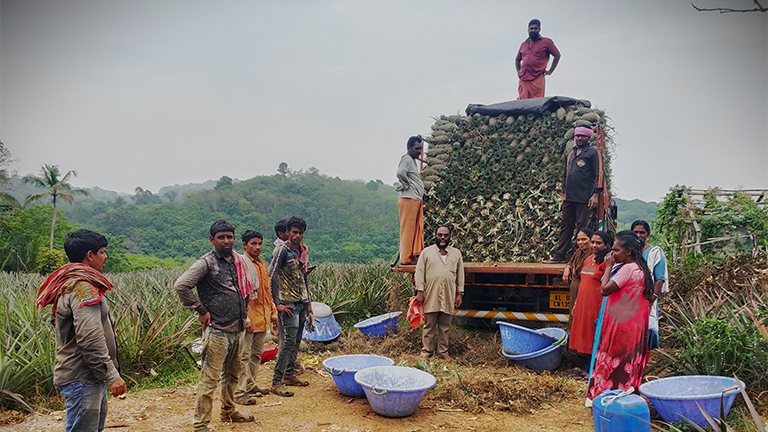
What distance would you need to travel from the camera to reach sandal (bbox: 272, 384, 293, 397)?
4863 millimetres

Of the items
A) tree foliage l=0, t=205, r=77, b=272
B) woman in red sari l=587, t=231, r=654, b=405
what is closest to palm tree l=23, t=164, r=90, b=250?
tree foliage l=0, t=205, r=77, b=272

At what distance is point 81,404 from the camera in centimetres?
281

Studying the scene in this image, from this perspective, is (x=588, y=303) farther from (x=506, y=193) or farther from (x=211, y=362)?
(x=211, y=362)

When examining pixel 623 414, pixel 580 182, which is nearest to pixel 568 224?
pixel 580 182

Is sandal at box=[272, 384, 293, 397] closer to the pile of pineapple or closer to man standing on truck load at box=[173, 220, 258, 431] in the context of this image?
man standing on truck load at box=[173, 220, 258, 431]

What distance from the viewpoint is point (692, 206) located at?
995cm

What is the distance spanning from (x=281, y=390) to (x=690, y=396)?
10.6 ft

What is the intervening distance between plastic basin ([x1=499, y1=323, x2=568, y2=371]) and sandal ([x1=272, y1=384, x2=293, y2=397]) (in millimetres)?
2165

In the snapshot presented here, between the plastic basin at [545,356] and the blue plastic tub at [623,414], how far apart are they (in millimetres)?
1883

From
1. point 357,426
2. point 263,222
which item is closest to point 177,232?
point 263,222

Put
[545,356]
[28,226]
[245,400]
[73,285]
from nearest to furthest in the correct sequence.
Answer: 1. [73,285]
2. [245,400]
3. [545,356]
4. [28,226]

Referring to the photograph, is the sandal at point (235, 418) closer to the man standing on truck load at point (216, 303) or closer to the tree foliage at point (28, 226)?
the man standing on truck load at point (216, 303)

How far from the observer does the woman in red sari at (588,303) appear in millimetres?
4855

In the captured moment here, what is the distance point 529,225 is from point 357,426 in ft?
13.0
